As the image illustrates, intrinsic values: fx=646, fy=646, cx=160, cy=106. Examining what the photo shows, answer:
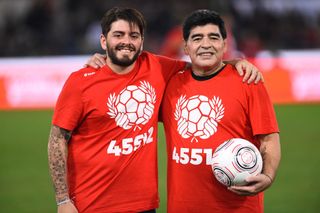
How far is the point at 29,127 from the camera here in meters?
13.1

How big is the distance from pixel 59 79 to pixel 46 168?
505 centimetres

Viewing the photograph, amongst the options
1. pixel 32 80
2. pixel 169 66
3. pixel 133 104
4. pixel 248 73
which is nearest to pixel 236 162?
pixel 248 73

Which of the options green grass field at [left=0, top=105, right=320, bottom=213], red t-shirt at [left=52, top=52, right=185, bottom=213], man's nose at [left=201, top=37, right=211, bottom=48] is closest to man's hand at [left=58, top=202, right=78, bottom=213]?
red t-shirt at [left=52, top=52, right=185, bottom=213]

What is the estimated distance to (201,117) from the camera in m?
4.81

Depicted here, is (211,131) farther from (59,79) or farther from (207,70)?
(59,79)

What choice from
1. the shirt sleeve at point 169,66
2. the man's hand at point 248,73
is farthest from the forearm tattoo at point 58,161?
the man's hand at point 248,73

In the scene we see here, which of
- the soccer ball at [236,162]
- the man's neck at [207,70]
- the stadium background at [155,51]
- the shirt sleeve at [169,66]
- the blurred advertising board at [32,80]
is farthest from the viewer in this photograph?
the blurred advertising board at [32,80]

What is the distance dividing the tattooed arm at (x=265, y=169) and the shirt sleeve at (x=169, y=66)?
92 centimetres

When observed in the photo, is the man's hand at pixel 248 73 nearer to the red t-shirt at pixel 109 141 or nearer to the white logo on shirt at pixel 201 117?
the white logo on shirt at pixel 201 117

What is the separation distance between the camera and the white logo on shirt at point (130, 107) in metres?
4.90

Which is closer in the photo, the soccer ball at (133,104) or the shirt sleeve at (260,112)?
the shirt sleeve at (260,112)

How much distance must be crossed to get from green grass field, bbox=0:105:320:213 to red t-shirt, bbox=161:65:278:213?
3.04 metres

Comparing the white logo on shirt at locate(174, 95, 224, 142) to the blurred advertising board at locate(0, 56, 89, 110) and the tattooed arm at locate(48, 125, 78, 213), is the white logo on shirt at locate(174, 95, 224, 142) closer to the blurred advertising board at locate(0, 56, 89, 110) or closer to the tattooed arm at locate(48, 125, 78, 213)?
the tattooed arm at locate(48, 125, 78, 213)

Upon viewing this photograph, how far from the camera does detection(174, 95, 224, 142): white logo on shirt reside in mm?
4801
